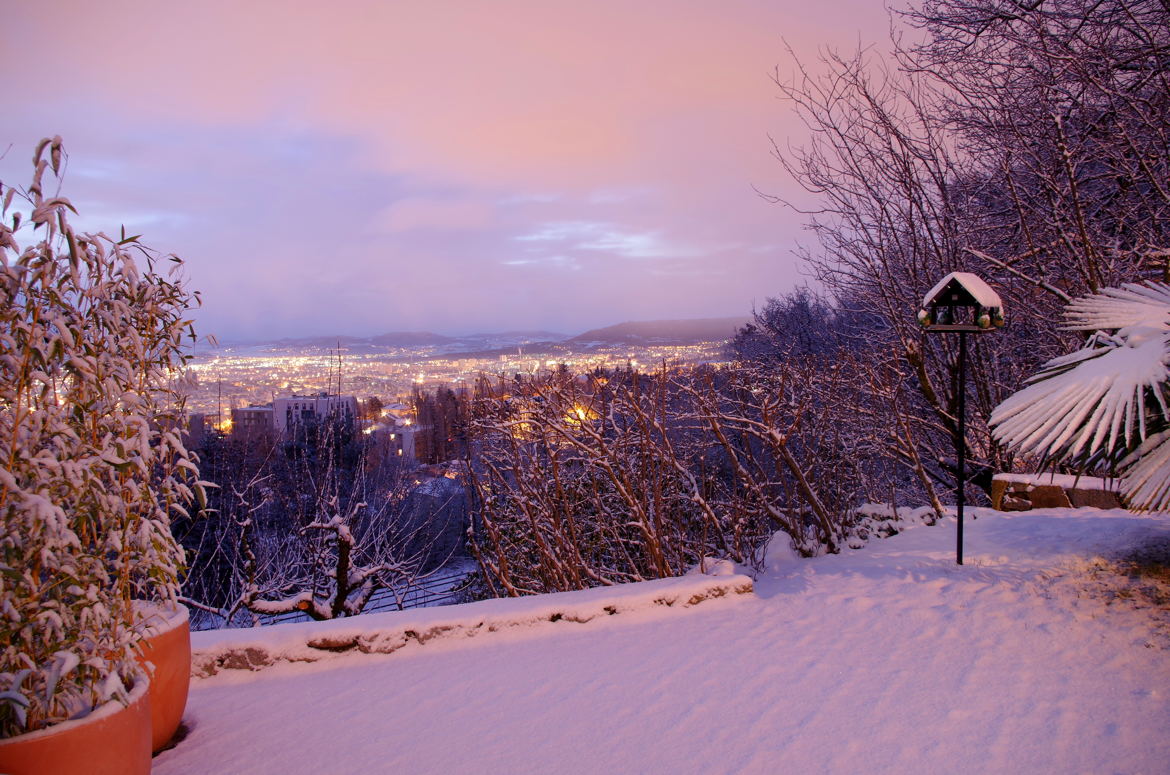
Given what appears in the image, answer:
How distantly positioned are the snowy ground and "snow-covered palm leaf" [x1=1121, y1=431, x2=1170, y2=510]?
2.64ft

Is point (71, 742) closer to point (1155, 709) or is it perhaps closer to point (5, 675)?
point (5, 675)

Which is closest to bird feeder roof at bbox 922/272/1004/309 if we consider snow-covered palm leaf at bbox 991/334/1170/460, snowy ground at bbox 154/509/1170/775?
snow-covered palm leaf at bbox 991/334/1170/460

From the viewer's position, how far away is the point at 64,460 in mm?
1671

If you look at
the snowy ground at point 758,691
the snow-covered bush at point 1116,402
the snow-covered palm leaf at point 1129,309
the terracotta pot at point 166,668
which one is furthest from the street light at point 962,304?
the terracotta pot at point 166,668

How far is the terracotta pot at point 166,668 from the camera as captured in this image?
7.29 feet

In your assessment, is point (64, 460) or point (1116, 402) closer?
point (64, 460)

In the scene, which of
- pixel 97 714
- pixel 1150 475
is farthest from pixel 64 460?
pixel 1150 475

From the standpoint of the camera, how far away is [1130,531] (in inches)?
165

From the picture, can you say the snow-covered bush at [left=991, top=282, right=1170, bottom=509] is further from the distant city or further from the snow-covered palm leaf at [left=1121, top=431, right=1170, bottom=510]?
the distant city

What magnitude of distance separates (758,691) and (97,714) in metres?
2.32

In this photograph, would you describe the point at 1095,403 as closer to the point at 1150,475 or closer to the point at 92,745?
the point at 1150,475

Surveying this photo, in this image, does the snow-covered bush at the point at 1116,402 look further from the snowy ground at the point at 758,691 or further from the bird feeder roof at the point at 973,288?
the bird feeder roof at the point at 973,288

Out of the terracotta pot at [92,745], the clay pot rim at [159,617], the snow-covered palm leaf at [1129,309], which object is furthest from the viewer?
the snow-covered palm leaf at [1129,309]

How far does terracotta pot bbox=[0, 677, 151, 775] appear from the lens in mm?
1514
